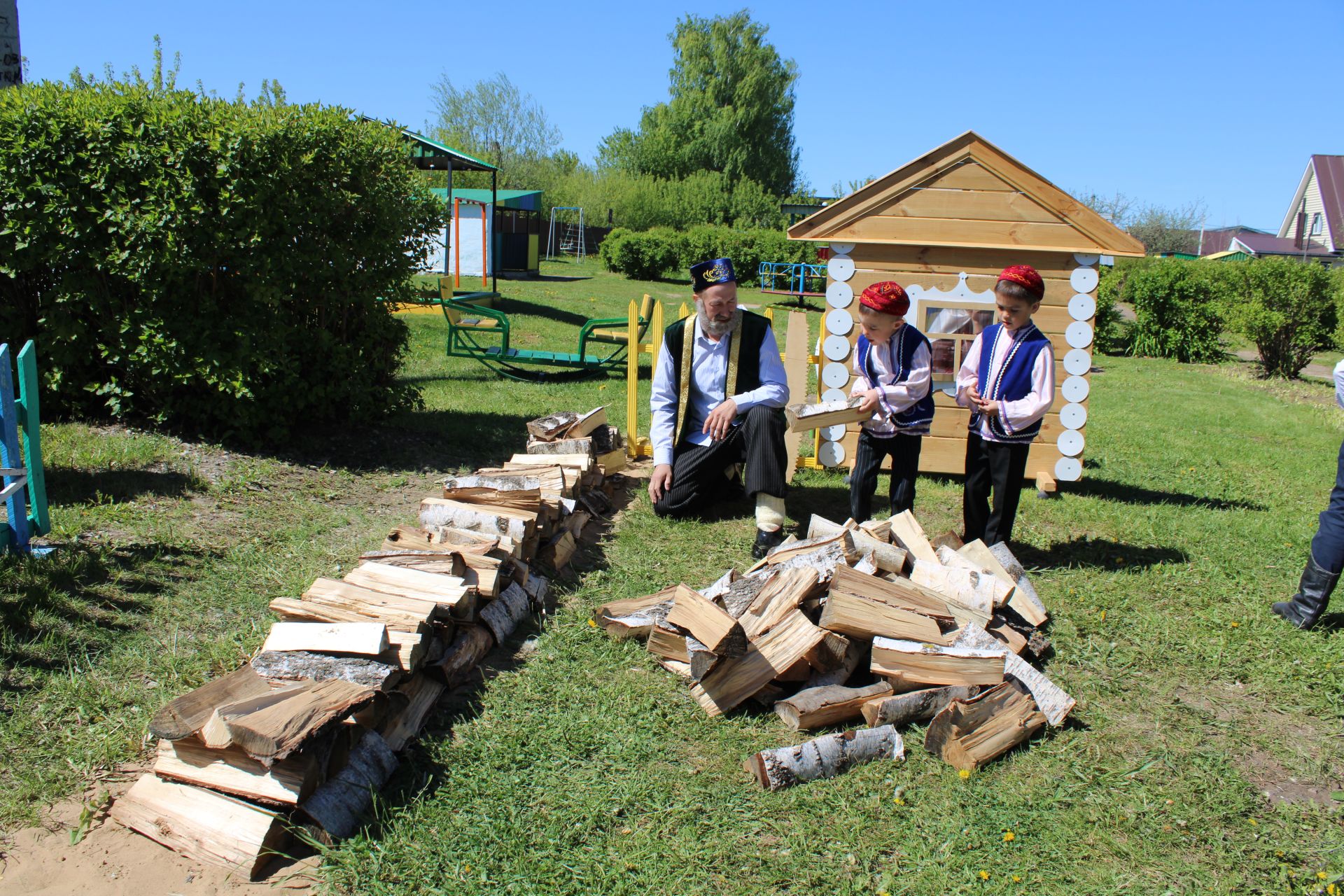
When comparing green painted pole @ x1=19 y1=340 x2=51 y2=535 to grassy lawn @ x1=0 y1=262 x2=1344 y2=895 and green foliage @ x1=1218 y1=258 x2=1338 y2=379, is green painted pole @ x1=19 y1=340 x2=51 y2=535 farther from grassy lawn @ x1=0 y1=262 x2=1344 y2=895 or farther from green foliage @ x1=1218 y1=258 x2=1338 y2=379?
green foliage @ x1=1218 y1=258 x2=1338 y2=379

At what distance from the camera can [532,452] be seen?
19.2 feet

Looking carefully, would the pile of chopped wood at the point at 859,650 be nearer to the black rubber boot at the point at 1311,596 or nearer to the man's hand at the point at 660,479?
the man's hand at the point at 660,479

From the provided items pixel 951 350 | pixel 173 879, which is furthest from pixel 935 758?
pixel 951 350

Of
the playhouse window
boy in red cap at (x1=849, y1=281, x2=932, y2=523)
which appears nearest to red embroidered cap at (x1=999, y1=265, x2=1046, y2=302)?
boy in red cap at (x1=849, y1=281, x2=932, y2=523)

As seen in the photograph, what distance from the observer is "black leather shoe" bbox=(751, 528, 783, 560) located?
4.87 m

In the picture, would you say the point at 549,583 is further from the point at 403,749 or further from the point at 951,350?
the point at 951,350

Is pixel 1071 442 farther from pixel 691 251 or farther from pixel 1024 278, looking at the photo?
pixel 691 251

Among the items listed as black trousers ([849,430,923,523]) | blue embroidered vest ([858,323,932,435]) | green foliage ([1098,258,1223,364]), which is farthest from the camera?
green foliage ([1098,258,1223,364])

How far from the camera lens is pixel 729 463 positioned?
544cm

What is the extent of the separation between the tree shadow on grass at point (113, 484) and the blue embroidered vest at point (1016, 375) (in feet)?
14.4

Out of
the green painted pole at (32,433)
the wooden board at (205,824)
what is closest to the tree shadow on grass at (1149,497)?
the wooden board at (205,824)

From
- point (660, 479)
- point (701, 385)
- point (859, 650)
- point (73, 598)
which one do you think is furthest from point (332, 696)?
point (701, 385)

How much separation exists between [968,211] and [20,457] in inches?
224

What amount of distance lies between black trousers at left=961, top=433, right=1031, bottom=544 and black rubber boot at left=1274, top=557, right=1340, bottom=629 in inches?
52.1
